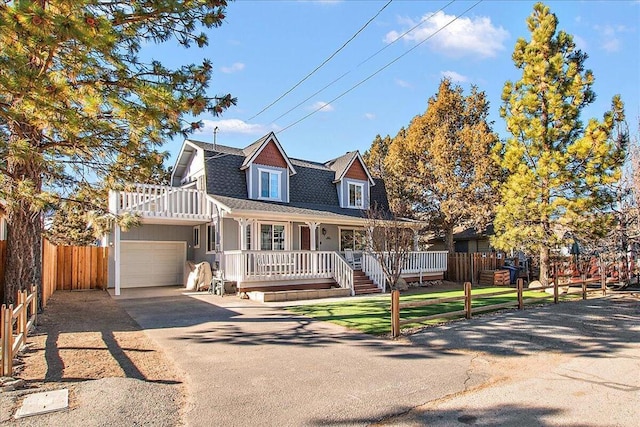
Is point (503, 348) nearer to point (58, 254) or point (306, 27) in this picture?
point (306, 27)

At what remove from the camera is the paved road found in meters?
4.69

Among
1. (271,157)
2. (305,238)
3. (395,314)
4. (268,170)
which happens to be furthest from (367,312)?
(271,157)

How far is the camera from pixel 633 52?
46.5ft

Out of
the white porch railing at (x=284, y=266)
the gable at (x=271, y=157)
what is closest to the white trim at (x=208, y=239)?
the white porch railing at (x=284, y=266)

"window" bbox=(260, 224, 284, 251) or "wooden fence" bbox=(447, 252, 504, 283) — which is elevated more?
"window" bbox=(260, 224, 284, 251)

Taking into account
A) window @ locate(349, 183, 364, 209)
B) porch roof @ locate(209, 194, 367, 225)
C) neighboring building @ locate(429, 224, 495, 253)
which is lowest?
neighboring building @ locate(429, 224, 495, 253)

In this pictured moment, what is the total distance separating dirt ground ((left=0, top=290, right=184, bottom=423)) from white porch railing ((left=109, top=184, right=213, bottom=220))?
6.19 meters

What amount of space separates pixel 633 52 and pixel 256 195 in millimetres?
15692

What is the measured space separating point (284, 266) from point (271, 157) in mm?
6163

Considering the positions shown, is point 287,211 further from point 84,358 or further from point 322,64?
point 84,358

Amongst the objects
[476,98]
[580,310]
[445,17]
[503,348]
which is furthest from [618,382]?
[476,98]

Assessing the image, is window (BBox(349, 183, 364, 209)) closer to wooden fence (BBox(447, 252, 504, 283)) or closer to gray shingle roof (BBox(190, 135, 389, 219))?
gray shingle roof (BBox(190, 135, 389, 219))

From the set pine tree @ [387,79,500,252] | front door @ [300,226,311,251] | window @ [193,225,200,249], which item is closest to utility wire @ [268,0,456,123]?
front door @ [300,226,311,251]

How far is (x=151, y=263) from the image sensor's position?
19.8 m
